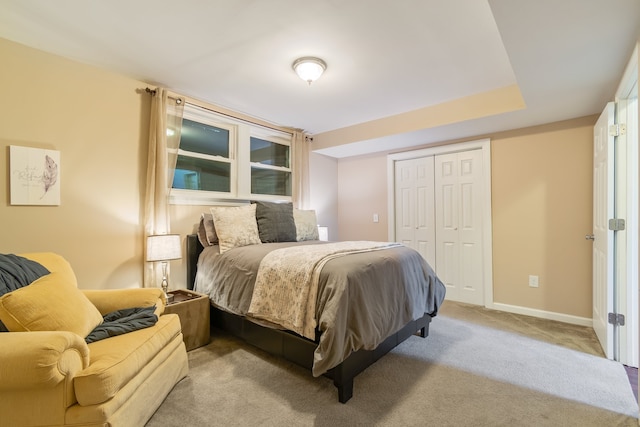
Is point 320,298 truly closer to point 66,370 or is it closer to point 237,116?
point 66,370

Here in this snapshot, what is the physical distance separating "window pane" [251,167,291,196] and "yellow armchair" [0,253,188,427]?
8.04ft

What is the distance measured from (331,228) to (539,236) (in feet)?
9.15

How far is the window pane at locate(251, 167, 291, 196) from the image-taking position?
3.83 metres

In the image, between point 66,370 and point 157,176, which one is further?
point 157,176

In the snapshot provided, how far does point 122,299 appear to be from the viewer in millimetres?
1840

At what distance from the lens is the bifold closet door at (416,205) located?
4.02 metres

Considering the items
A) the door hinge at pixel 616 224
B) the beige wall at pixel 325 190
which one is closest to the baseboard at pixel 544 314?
the door hinge at pixel 616 224

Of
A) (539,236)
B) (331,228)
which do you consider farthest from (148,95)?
(539,236)

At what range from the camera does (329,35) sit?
2.02 metres

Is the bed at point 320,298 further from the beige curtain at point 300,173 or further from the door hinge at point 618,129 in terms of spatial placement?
the door hinge at point 618,129

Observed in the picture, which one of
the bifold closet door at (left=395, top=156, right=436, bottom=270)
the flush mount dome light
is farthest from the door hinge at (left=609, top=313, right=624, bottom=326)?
the flush mount dome light

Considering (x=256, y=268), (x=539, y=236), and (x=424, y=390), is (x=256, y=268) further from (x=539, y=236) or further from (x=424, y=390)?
(x=539, y=236)

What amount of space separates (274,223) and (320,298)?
147 cm

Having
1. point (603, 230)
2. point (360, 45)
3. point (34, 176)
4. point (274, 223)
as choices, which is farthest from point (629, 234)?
point (34, 176)
